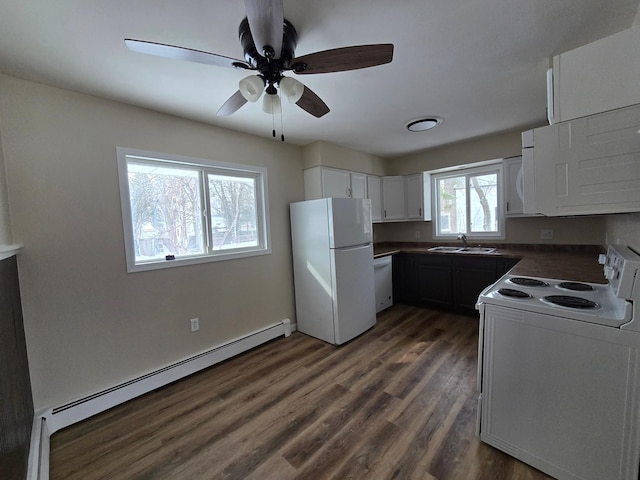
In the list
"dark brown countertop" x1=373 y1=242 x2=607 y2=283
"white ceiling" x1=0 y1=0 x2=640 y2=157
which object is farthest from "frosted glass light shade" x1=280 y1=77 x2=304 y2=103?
"dark brown countertop" x1=373 y1=242 x2=607 y2=283

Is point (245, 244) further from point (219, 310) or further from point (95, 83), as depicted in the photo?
point (95, 83)

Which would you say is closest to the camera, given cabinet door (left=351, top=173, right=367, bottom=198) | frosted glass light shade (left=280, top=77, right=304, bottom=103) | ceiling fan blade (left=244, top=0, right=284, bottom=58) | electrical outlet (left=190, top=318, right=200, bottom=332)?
ceiling fan blade (left=244, top=0, right=284, bottom=58)

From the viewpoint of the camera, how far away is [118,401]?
198cm

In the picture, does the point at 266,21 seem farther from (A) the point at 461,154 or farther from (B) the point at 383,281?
(A) the point at 461,154

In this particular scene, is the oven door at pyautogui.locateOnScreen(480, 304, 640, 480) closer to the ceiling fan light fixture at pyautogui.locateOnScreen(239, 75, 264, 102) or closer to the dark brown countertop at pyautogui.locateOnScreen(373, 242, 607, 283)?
the dark brown countertop at pyautogui.locateOnScreen(373, 242, 607, 283)

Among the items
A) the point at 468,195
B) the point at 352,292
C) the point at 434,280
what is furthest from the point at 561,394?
the point at 468,195

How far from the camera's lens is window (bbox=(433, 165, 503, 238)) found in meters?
3.59

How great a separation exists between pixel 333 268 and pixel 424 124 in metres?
1.83

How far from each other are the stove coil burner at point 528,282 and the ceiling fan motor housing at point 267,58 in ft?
6.47

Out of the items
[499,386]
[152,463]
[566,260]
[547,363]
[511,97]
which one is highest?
[511,97]

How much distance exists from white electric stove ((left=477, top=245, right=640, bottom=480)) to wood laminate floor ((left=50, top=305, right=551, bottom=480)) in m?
0.19

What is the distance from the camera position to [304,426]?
1698 millimetres

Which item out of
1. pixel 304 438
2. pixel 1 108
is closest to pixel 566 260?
pixel 304 438

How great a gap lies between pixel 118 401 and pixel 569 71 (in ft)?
11.6
